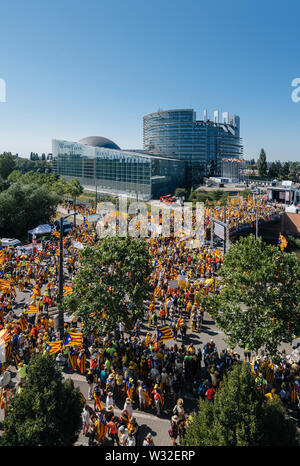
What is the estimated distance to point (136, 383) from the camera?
1184 cm

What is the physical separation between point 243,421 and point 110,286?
27.0 feet

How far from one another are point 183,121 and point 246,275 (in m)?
115

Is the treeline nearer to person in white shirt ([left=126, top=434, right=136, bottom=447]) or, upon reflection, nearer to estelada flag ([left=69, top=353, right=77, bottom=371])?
estelada flag ([left=69, top=353, right=77, bottom=371])

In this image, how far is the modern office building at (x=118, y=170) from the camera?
66.5m

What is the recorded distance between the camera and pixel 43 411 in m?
6.79

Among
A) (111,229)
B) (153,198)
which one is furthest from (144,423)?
(153,198)

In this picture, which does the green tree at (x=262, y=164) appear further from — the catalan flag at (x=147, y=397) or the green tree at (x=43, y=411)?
the green tree at (x=43, y=411)

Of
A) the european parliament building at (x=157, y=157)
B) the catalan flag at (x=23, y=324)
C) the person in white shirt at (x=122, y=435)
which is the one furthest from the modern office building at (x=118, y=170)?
the person in white shirt at (x=122, y=435)

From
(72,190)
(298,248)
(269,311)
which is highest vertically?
(72,190)

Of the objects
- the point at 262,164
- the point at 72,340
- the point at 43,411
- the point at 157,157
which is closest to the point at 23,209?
the point at 72,340

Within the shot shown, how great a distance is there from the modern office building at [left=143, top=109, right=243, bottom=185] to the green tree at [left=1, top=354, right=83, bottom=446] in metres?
104

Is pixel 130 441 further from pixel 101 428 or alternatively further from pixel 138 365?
pixel 138 365

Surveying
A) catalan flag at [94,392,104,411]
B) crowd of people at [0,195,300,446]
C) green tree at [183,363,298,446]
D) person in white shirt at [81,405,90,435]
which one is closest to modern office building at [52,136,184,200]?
crowd of people at [0,195,300,446]
